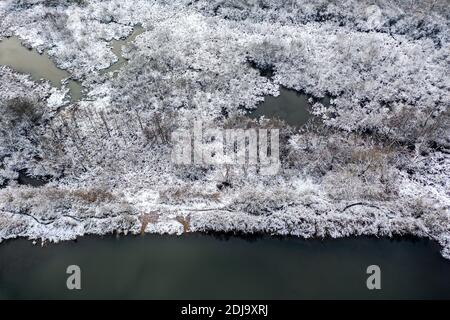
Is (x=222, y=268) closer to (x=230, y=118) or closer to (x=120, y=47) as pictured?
(x=230, y=118)

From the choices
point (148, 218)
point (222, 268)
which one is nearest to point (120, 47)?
point (148, 218)

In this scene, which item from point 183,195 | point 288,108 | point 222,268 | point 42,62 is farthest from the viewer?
point 42,62

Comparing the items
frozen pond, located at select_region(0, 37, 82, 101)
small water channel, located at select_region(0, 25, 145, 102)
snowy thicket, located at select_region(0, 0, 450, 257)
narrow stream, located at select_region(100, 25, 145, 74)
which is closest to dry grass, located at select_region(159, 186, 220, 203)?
snowy thicket, located at select_region(0, 0, 450, 257)

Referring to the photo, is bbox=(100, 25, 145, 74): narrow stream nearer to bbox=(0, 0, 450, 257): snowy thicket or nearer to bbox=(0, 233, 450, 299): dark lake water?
bbox=(0, 0, 450, 257): snowy thicket

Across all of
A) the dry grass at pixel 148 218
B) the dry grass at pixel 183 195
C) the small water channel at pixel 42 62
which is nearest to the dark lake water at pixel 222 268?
the dry grass at pixel 148 218

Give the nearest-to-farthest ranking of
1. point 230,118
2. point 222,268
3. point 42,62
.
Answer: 1. point 222,268
2. point 230,118
3. point 42,62
